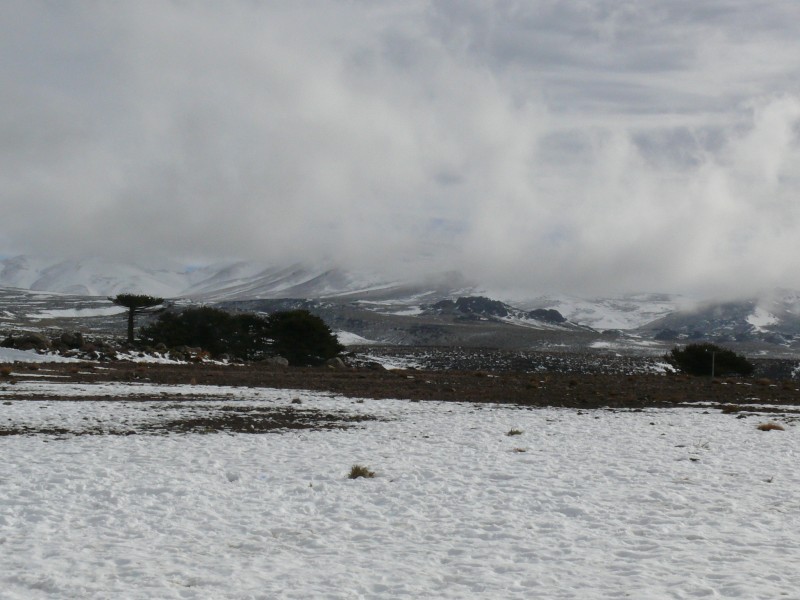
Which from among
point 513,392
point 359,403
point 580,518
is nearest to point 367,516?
point 580,518

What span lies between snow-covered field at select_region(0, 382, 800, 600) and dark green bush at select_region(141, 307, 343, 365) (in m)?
42.6

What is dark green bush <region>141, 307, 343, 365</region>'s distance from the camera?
59656 millimetres

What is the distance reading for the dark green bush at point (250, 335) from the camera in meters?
59.7

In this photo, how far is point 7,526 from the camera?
28.3 ft

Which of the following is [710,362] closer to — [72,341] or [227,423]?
[227,423]

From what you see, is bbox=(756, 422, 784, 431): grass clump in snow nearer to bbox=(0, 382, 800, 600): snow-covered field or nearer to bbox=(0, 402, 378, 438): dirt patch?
bbox=(0, 382, 800, 600): snow-covered field

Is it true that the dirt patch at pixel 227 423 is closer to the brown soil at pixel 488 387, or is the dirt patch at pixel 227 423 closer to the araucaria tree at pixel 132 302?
the brown soil at pixel 488 387

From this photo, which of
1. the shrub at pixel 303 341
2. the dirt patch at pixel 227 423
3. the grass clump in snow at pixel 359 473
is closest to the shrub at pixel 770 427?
the dirt patch at pixel 227 423

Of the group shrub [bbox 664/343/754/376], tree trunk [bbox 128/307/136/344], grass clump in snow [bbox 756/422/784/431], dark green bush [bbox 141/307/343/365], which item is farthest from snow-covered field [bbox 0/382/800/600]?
tree trunk [bbox 128/307/136/344]

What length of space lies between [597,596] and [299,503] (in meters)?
4.72

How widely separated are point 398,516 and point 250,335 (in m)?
54.9

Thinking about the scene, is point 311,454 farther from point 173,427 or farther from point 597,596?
point 597,596

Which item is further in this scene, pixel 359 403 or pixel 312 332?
pixel 312 332

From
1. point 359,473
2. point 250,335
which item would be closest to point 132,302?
point 250,335
